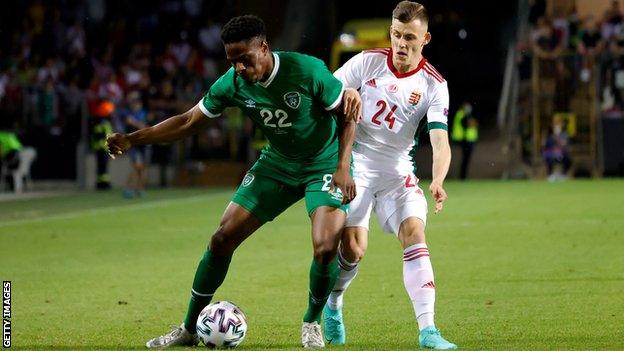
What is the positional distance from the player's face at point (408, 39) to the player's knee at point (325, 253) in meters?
1.43

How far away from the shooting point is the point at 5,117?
29391 mm

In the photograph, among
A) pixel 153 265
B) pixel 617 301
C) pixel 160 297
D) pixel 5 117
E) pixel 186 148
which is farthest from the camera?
pixel 186 148

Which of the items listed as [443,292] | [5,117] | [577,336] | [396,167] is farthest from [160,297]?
[5,117]

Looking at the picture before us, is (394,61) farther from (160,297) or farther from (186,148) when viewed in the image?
(186,148)

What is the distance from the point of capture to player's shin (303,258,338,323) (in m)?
8.62

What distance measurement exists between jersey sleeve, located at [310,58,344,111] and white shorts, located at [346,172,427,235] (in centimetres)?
91

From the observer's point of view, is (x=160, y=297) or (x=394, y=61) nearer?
(x=394, y=61)

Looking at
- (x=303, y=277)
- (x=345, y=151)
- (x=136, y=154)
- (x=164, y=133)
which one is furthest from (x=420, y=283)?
(x=136, y=154)

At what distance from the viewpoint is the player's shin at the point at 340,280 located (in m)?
9.20

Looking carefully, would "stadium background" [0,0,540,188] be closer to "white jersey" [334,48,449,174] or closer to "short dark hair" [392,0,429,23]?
"white jersey" [334,48,449,174]

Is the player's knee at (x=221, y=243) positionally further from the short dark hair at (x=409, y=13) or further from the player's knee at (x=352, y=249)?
the short dark hair at (x=409, y=13)

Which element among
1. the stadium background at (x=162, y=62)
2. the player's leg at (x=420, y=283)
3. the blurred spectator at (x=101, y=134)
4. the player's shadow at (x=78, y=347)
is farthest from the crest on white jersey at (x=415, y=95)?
the stadium background at (x=162, y=62)

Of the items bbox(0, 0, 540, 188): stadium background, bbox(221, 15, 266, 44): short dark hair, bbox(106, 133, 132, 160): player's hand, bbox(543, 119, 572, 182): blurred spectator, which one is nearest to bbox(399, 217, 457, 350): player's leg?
bbox(221, 15, 266, 44): short dark hair

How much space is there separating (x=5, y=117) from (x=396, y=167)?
70.2ft
